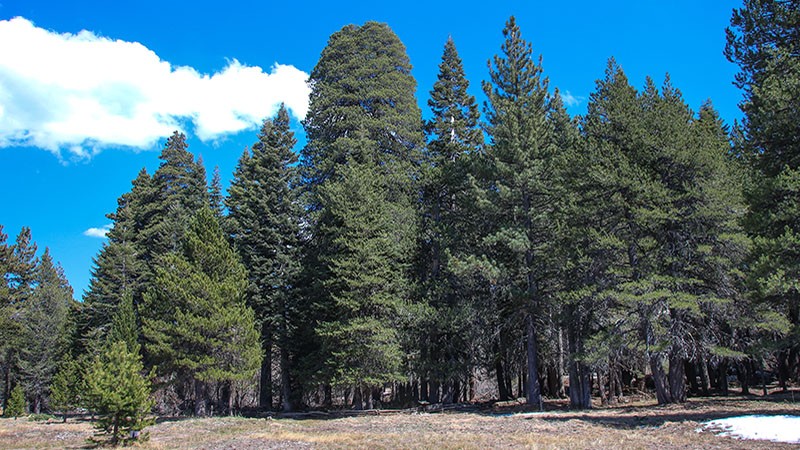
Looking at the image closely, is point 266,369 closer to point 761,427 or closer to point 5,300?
point 5,300

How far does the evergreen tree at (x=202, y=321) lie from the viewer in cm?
2527

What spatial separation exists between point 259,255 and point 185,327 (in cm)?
876

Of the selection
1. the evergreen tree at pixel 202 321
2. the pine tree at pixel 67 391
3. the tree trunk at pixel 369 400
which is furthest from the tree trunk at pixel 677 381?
the pine tree at pixel 67 391

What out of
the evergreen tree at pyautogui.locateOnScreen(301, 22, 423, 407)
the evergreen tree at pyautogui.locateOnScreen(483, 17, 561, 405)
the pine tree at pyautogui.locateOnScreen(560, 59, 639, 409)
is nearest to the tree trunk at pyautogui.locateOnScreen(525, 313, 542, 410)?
the evergreen tree at pyautogui.locateOnScreen(483, 17, 561, 405)

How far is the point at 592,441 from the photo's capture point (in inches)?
512

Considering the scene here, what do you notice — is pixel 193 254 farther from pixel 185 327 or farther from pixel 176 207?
pixel 176 207

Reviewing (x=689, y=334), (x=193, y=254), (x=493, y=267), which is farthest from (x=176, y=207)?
(x=689, y=334)

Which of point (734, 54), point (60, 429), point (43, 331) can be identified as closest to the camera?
point (734, 54)

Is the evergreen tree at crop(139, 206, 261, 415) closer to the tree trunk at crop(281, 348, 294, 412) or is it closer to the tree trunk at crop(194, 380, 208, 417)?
the tree trunk at crop(194, 380, 208, 417)

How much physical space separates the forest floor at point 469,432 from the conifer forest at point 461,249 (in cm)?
222

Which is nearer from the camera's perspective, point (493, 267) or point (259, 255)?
point (493, 267)

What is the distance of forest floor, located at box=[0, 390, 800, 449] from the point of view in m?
13.1

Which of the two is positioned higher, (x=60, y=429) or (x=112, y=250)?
(x=112, y=250)

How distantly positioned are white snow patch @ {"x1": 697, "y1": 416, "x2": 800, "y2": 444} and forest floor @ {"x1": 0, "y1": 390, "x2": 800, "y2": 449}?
39cm
